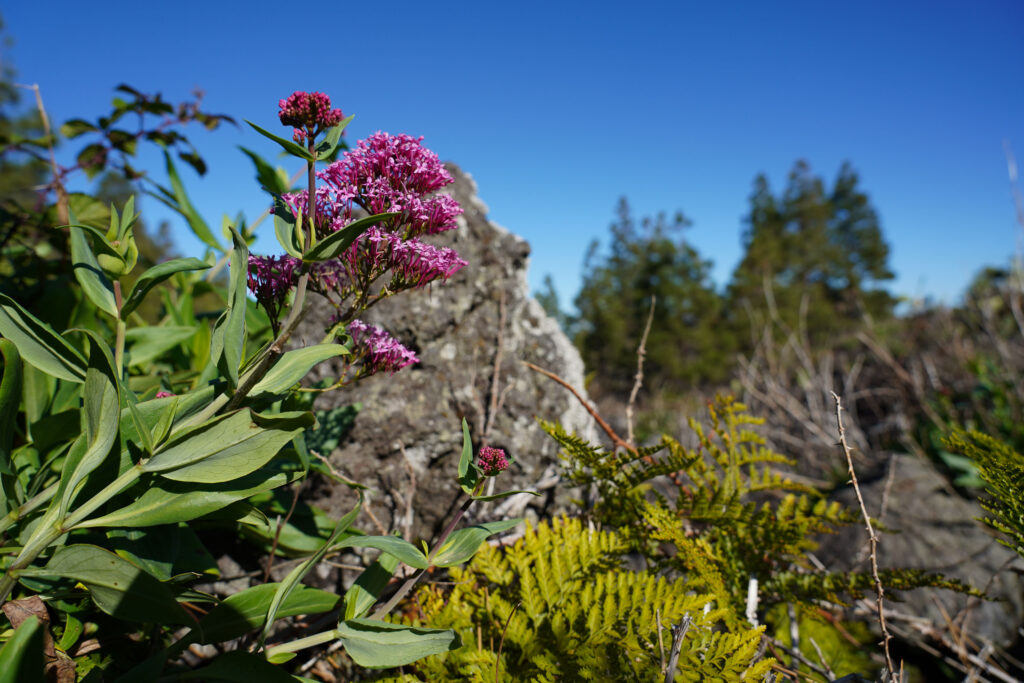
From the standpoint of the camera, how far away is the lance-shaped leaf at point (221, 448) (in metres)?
1.04

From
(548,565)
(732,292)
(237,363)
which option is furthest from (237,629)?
(732,292)

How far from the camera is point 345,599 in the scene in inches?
45.7

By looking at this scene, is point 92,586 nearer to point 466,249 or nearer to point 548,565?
point 548,565

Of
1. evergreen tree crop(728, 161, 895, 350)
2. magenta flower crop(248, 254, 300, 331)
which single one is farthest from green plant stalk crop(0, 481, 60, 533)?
evergreen tree crop(728, 161, 895, 350)

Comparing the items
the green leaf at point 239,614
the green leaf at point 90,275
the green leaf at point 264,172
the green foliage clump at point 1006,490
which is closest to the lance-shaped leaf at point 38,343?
the green leaf at point 90,275

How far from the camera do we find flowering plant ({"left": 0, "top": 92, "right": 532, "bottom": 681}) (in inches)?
38.3

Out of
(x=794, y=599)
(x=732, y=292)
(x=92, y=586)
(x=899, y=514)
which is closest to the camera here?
(x=92, y=586)

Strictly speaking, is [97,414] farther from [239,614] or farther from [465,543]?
[465,543]

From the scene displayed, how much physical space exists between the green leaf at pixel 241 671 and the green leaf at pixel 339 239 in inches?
31.2

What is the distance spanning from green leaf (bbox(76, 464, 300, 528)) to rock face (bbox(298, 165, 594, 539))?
2.15ft

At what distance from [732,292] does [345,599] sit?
2601 centimetres

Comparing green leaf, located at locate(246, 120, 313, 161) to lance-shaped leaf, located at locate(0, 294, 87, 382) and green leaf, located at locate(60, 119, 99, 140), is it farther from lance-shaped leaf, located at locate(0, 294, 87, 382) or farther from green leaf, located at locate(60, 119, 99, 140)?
green leaf, located at locate(60, 119, 99, 140)

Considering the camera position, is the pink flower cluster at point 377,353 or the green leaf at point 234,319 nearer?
the green leaf at point 234,319

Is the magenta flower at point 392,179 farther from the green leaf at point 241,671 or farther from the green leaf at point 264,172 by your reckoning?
the green leaf at point 264,172
